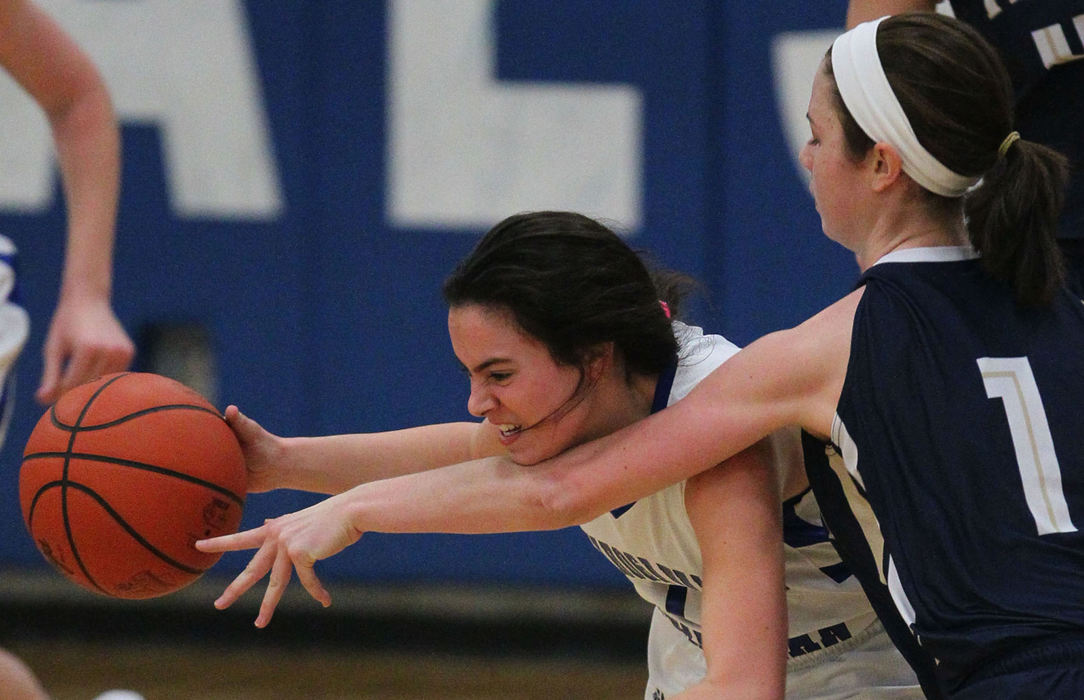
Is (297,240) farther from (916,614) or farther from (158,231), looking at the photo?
(916,614)

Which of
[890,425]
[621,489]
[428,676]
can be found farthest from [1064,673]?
[428,676]

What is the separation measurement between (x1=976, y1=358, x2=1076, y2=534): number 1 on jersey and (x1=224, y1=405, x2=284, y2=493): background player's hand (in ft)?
4.51

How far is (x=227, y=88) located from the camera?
17.0 ft

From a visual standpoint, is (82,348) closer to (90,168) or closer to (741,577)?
(90,168)

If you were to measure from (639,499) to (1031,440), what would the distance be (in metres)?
0.64

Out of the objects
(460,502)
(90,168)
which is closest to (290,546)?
(460,502)

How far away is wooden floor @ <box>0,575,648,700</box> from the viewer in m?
5.16

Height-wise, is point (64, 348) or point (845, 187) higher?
point (845, 187)

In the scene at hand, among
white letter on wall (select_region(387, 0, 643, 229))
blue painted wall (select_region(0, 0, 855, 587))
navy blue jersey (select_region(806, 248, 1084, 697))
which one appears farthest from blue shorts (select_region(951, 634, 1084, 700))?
white letter on wall (select_region(387, 0, 643, 229))

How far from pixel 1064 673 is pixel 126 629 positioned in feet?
14.6

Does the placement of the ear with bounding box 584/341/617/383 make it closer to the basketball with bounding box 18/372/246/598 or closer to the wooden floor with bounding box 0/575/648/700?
the basketball with bounding box 18/372/246/598

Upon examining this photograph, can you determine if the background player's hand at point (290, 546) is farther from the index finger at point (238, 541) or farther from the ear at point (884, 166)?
the ear at point (884, 166)

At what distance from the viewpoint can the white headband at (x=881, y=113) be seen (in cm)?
194

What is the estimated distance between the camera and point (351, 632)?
17.7ft
